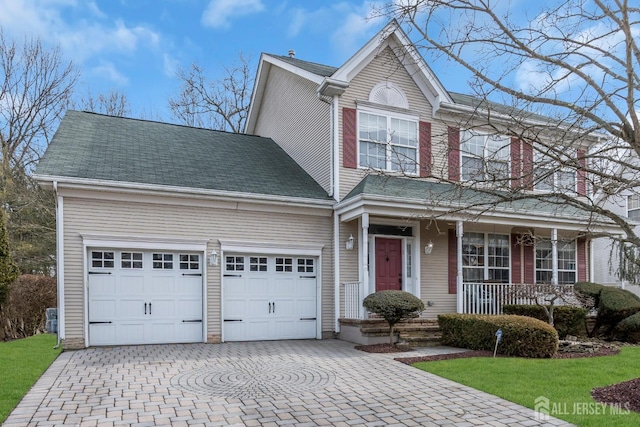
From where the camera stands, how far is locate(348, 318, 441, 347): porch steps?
10.5 metres

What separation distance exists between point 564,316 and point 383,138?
256 inches

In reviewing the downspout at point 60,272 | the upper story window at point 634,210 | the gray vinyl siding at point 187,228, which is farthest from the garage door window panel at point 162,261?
the upper story window at point 634,210

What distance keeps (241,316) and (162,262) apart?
7.47 feet

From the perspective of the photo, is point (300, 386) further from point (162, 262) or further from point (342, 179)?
point (342, 179)

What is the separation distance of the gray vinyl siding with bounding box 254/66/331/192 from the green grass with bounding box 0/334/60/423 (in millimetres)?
7431

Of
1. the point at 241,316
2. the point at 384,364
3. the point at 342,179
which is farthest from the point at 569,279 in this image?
the point at 241,316

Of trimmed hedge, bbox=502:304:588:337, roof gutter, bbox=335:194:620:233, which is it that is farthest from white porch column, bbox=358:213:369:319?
trimmed hedge, bbox=502:304:588:337

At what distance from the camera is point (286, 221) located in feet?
38.7

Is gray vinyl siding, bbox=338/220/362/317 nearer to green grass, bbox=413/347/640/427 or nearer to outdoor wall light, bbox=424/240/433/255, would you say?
outdoor wall light, bbox=424/240/433/255

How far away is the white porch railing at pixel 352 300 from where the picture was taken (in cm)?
1125

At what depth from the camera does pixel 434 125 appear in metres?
13.6

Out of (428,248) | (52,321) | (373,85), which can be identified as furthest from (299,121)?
(52,321)

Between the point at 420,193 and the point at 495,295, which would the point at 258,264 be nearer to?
the point at 420,193

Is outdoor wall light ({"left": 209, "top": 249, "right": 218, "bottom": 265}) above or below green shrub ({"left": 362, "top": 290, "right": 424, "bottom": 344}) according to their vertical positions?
above
